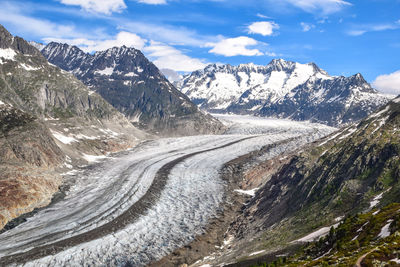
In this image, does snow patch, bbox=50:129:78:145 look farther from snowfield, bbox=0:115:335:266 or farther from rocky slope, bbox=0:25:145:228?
snowfield, bbox=0:115:335:266

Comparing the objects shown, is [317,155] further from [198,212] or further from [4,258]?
[4,258]

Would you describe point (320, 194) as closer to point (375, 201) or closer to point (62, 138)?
point (375, 201)

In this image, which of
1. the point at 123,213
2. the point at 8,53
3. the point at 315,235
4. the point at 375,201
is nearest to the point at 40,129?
the point at 123,213

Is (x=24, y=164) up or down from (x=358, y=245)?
up

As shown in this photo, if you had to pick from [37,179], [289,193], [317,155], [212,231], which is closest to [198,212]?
[212,231]

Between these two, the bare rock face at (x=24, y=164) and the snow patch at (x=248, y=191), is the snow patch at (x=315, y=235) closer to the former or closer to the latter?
the snow patch at (x=248, y=191)

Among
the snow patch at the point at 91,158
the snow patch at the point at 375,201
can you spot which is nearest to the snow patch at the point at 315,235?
the snow patch at the point at 375,201
